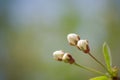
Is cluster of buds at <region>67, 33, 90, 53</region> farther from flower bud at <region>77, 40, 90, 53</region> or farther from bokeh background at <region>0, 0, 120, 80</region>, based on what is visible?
bokeh background at <region>0, 0, 120, 80</region>

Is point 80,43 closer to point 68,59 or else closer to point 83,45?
point 83,45

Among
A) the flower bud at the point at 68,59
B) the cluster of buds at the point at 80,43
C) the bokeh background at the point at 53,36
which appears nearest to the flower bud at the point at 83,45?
the cluster of buds at the point at 80,43

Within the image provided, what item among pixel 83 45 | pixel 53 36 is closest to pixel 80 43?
pixel 83 45

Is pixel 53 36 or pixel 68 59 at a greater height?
pixel 53 36

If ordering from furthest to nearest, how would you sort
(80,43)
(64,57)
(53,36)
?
(53,36) < (64,57) < (80,43)

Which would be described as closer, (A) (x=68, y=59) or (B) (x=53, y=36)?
(A) (x=68, y=59)

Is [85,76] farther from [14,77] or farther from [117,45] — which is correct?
[14,77]

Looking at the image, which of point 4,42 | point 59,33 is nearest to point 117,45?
point 59,33

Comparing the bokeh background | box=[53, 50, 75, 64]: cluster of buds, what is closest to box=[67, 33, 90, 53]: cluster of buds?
box=[53, 50, 75, 64]: cluster of buds

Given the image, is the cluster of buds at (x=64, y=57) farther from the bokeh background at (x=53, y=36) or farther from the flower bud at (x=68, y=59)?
the bokeh background at (x=53, y=36)
